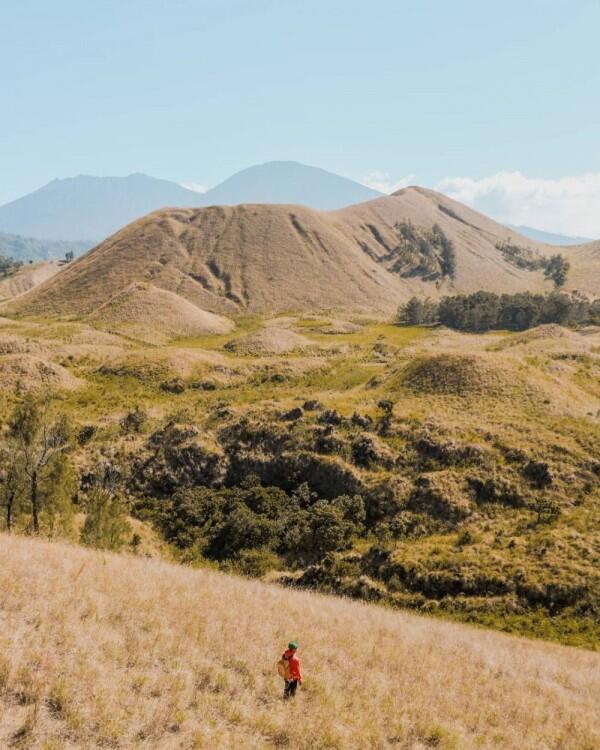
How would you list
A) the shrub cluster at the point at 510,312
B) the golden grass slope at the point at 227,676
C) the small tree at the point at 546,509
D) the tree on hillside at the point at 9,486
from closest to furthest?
the golden grass slope at the point at 227,676
the tree on hillside at the point at 9,486
the small tree at the point at 546,509
the shrub cluster at the point at 510,312

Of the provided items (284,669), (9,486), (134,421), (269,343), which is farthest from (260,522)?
(269,343)

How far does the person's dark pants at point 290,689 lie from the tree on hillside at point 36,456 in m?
20.2

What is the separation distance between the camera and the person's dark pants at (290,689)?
11.4 metres

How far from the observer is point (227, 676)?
11469 mm

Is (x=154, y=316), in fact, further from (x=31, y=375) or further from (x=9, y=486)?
(x=9, y=486)

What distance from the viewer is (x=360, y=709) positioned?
11648 mm

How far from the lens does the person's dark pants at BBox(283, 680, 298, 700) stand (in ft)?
37.2

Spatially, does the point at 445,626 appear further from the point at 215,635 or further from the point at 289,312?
the point at 289,312

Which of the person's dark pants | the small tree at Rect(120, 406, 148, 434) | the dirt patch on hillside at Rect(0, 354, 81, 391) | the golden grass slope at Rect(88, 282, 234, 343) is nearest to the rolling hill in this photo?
the golden grass slope at Rect(88, 282, 234, 343)

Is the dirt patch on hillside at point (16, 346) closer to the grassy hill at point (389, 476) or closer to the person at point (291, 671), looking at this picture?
the grassy hill at point (389, 476)

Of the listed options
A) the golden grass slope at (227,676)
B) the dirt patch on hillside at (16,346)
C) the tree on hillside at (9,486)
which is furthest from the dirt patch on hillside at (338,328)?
the golden grass slope at (227,676)

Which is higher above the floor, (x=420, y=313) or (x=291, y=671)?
(x=420, y=313)

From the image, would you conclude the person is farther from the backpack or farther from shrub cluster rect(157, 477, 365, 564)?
shrub cluster rect(157, 477, 365, 564)

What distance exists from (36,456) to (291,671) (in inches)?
858
